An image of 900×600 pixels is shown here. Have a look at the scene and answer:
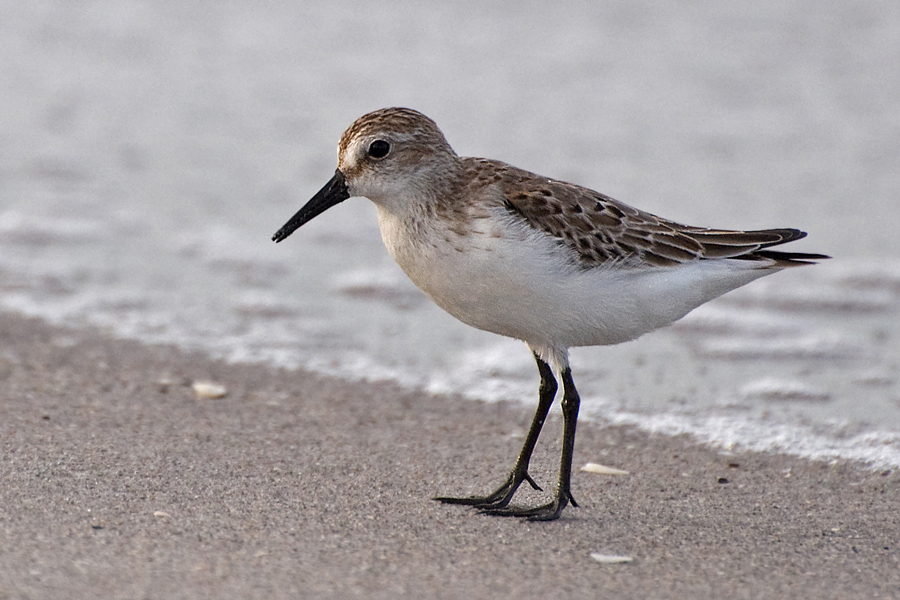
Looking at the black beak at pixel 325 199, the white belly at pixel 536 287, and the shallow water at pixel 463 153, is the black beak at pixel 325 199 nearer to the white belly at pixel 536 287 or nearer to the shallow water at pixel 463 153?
the white belly at pixel 536 287

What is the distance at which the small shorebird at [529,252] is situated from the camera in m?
3.26

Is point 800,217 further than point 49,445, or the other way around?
point 800,217

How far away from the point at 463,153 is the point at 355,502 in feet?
14.4

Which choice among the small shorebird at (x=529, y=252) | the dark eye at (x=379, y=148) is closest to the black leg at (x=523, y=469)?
the small shorebird at (x=529, y=252)

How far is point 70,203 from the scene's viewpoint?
665cm

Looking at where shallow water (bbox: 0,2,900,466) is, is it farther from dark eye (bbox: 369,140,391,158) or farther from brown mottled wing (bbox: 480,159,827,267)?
dark eye (bbox: 369,140,391,158)

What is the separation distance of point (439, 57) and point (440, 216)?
20.3ft

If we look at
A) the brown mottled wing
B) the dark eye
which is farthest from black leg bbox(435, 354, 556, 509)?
the dark eye

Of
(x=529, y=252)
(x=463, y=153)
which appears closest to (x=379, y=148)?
(x=529, y=252)

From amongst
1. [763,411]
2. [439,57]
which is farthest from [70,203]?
[763,411]

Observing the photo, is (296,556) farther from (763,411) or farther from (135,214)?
(135,214)

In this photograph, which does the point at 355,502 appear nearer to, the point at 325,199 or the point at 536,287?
the point at 536,287

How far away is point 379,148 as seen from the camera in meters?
3.47

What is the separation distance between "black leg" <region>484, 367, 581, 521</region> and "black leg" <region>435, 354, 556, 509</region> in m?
0.03
